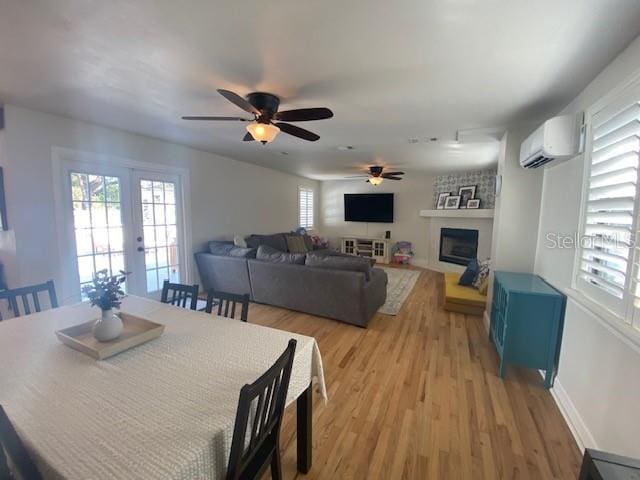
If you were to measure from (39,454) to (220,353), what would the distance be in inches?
25.1

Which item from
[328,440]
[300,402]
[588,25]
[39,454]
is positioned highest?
[588,25]

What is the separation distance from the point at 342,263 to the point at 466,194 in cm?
415

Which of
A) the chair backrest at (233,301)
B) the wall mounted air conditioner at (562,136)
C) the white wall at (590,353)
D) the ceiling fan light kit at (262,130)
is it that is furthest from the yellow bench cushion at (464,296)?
the ceiling fan light kit at (262,130)

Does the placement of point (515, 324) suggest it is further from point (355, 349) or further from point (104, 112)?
point (104, 112)

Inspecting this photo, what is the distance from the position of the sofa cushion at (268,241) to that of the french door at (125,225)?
4.19 ft

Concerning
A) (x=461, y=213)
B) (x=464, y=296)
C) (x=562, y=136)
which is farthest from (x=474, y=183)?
(x=562, y=136)

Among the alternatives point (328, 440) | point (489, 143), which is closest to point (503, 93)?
point (489, 143)

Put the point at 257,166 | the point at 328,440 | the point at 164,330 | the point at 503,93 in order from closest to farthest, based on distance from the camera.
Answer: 1. the point at 164,330
2. the point at 328,440
3. the point at 503,93
4. the point at 257,166

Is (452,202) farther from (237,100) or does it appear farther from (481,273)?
(237,100)

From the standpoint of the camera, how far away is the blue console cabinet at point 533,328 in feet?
7.20

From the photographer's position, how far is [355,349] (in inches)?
110

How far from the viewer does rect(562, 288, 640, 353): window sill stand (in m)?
1.33

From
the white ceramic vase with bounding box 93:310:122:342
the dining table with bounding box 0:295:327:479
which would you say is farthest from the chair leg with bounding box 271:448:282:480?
the white ceramic vase with bounding box 93:310:122:342

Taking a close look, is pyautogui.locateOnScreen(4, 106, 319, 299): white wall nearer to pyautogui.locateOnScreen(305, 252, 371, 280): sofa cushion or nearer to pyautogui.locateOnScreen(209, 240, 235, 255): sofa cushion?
pyautogui.locateOnScreen(209, 240, 235, 255): sofa cushion
